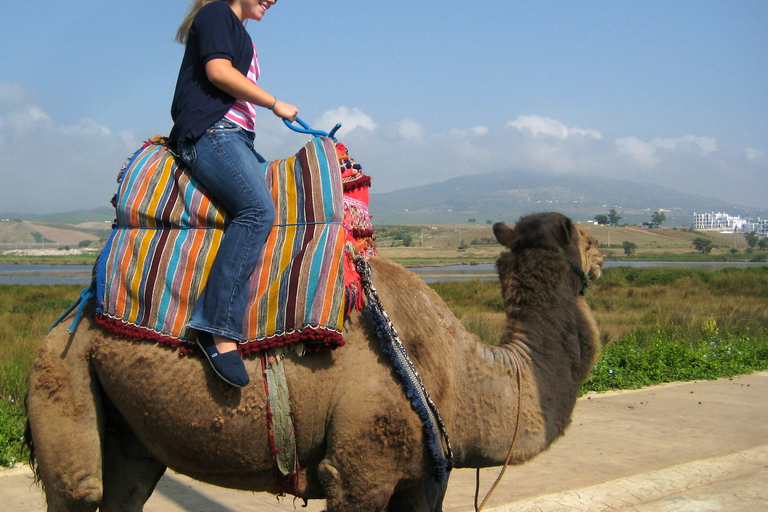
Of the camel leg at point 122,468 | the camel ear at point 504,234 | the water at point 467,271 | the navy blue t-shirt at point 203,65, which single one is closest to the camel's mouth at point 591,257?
the camel ear at point 504,234

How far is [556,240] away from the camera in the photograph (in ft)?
11.3

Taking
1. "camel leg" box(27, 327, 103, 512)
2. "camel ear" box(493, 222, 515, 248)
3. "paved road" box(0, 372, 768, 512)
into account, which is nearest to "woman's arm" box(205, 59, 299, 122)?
"camel leg" box(27, 327, 103, 512)

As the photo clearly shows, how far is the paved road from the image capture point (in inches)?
203

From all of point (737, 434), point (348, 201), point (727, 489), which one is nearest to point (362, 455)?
point (348, 201)

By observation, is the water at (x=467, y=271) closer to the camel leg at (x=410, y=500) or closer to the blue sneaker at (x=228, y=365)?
the camel leg at (x=410, y=500)

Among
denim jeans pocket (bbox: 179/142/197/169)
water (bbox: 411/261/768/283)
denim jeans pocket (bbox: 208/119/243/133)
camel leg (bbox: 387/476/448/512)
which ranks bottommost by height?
water (bbox: 411/261/768/283)

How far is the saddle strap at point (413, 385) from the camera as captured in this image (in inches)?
107

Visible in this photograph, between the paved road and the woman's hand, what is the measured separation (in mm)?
3147

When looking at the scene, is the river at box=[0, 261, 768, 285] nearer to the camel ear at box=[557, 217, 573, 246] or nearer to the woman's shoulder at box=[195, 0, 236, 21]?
the camel ear at box=[557, 217, 573, 246]

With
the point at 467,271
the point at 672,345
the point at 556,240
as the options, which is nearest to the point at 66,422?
the point at 556,240

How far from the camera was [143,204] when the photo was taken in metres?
2.97

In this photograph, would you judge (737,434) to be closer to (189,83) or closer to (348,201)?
(348,201)

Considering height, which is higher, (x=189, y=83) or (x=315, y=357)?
(x=189, y=83)

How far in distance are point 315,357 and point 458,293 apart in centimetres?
2628
